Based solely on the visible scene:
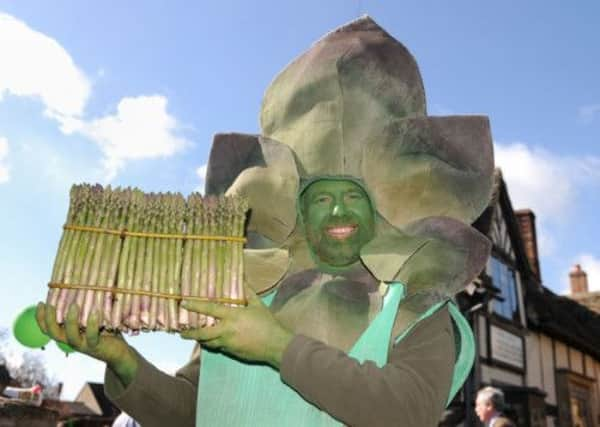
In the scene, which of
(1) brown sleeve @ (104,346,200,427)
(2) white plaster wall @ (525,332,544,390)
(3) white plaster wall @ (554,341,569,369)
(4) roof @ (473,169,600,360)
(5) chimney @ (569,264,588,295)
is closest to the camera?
(1) brown sleeve @ (104,346,200,427)

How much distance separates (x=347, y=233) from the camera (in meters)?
1.95

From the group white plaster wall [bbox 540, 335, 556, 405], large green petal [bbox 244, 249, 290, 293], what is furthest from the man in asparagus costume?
white plaster wall [bbox 540, 335, 556, 405]

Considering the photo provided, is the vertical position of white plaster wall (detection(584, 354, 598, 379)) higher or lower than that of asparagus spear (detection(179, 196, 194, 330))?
higher

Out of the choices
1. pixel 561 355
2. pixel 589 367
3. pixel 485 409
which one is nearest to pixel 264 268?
pixel 485 409

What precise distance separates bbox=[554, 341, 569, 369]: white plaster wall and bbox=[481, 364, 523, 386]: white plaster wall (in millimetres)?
2455

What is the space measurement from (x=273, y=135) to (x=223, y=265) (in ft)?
2.39

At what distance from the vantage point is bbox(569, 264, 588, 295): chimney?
876 inches

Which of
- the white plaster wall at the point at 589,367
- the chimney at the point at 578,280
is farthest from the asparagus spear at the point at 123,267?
the chimney at the point at 578,280

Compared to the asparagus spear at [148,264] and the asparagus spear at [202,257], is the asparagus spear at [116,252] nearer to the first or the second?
the asparagus spear at [148,264]

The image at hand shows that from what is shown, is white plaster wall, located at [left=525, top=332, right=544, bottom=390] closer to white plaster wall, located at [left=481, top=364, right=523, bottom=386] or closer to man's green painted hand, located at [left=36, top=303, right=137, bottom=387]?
white plaster wall, located at [left=481, top=364, right=523, bottom=386]

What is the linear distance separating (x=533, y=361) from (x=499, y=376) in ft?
6.50

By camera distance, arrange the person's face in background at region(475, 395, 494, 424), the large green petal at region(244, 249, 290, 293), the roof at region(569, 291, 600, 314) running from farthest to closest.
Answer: the roof at region(569, 291, 600, 314) → the person's face in background at region(475, 395, 494, 424) → the large green petal at region(244, 249, 290, 293)

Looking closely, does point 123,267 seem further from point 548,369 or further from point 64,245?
point 548,369

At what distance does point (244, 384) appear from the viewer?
5.85 ft
